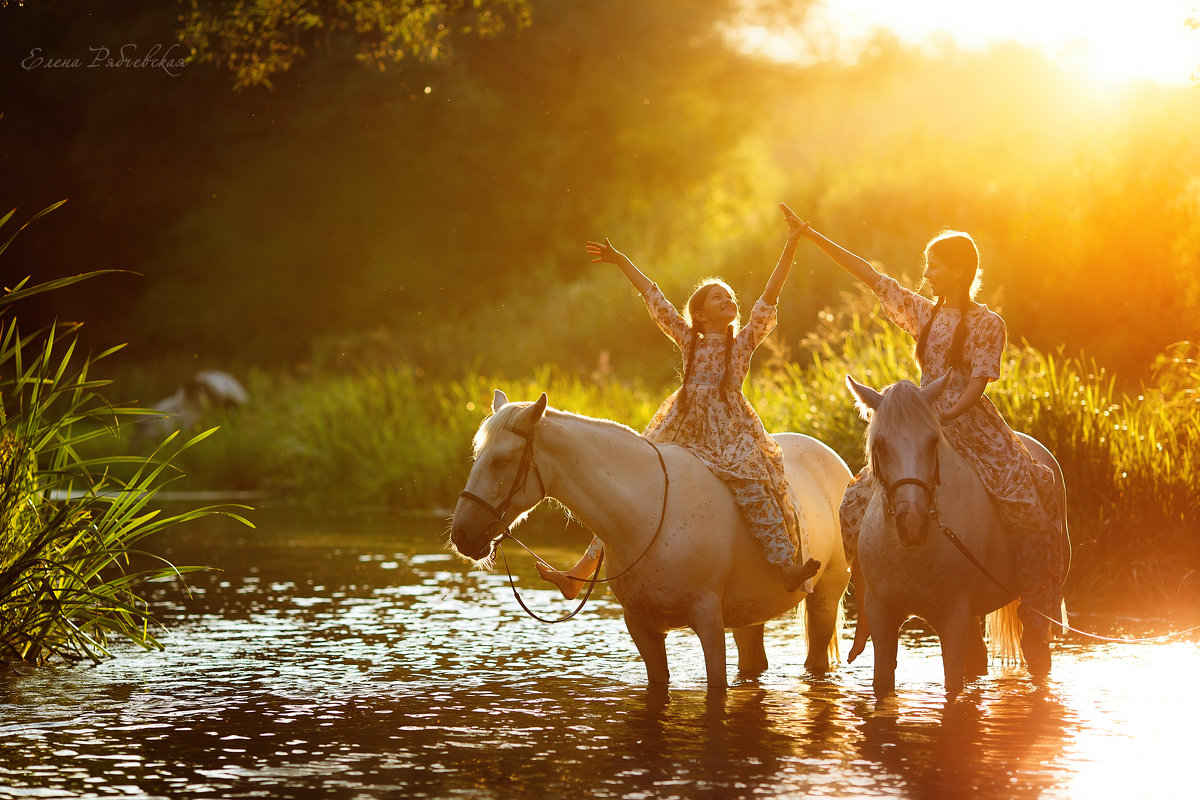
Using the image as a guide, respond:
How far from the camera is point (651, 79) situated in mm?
40719

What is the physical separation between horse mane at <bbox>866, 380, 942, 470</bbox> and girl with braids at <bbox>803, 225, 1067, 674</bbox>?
1.31 feet

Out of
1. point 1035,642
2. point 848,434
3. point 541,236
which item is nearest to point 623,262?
point 1035,642

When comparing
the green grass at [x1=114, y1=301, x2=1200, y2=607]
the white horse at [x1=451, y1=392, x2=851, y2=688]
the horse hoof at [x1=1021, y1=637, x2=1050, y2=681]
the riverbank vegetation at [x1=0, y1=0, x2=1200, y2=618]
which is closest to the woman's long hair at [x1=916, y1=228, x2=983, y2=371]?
the white horse at [x1=451, y1=392, x2=851, y2=688]

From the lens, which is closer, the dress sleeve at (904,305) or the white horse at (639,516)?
the white horse at (639,516)

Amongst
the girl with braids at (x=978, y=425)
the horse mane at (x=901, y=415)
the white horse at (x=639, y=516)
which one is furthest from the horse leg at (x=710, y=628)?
the horse mane at (x=901, y=415)

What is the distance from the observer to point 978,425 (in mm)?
7637

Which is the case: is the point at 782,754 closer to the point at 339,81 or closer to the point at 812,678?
the point at 812,678

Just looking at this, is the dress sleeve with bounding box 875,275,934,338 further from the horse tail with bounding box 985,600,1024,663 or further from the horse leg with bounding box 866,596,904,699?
the horse tail with bounding box 985,600,1024,663

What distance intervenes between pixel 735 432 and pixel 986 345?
139 cm

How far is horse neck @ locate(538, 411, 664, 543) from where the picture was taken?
24.1 feet

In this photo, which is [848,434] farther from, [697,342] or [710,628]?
[710,628]

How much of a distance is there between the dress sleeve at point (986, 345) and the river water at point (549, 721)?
5.61 ft

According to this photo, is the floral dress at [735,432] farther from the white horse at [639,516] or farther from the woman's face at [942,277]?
the woman's face at [942,277]

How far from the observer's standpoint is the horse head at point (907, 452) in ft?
22.3
